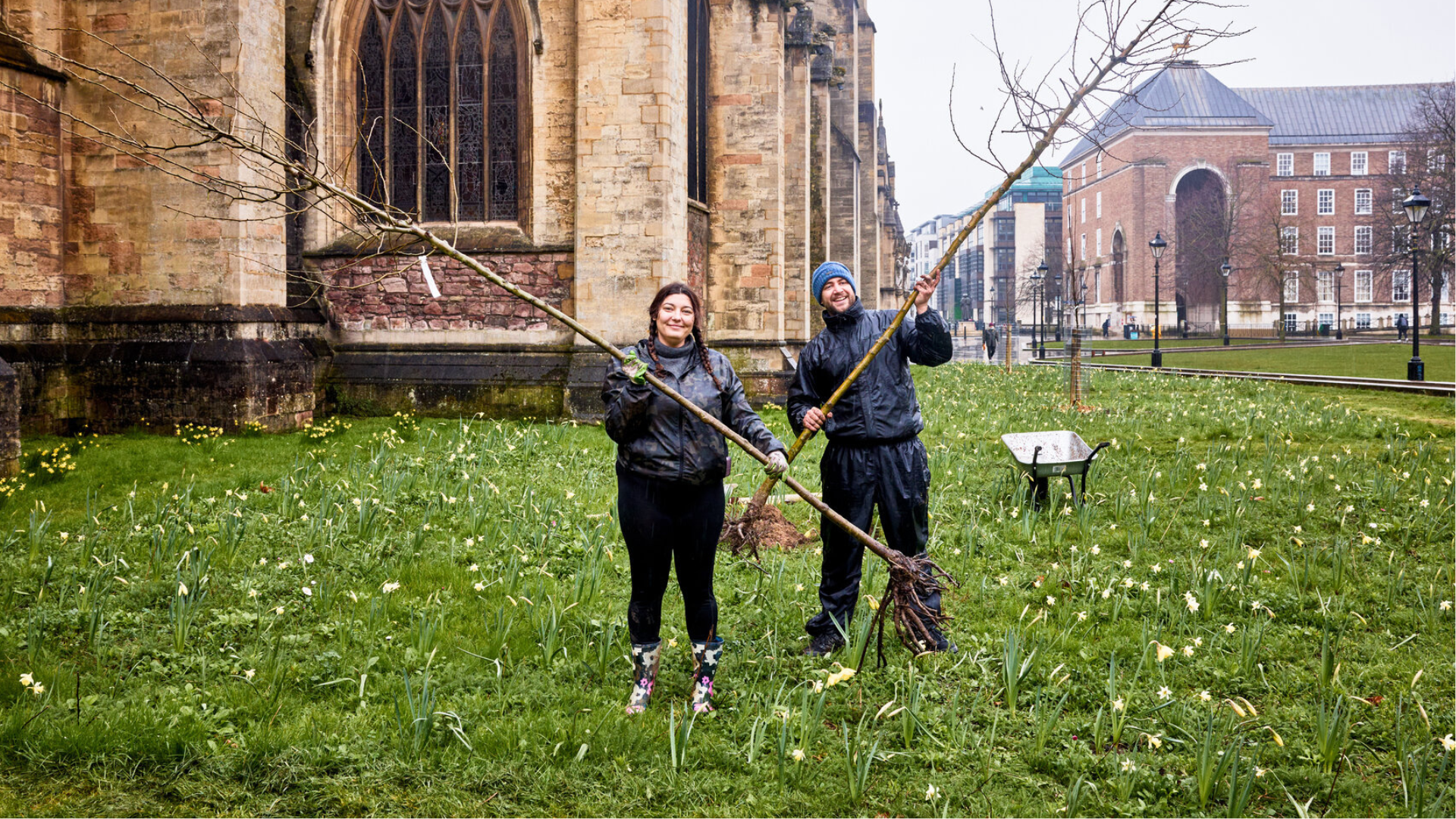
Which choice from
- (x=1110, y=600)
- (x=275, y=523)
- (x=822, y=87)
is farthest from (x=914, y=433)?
(x=822, y=87)

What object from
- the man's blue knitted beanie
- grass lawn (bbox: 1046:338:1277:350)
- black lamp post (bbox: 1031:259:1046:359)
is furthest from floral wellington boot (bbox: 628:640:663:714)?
grass lawn (bbox: 1046:338:1277:350)

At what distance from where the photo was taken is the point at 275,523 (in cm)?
675

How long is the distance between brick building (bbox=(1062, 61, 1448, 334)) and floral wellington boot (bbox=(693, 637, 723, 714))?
217 feet

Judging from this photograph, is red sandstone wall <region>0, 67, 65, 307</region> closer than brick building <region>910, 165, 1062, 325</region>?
Yes

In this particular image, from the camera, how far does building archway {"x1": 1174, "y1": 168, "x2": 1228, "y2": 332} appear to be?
210ft

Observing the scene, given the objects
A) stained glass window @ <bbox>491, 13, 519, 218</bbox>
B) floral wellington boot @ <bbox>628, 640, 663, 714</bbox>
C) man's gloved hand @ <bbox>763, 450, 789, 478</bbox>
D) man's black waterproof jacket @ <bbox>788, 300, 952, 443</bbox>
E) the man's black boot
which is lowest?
the man's black boot

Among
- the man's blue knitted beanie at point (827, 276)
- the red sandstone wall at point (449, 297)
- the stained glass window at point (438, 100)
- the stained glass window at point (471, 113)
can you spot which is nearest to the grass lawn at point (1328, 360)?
the red sandstone wall at point (449, 297)

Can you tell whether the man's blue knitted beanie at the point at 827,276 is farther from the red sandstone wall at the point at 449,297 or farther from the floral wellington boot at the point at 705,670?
the red sandstone wall at the point at 449,297

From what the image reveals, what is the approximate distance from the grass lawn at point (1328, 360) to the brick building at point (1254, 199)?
98.1 ft

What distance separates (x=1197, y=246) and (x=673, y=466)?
227 feet

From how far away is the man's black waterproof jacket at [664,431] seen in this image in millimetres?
3734

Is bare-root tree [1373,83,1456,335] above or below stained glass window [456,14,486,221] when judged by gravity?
above

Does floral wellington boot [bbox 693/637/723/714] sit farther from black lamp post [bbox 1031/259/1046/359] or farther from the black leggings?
black lamp post [bbox 1031/259/1046/359]

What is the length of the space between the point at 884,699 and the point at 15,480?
25.4 feet
